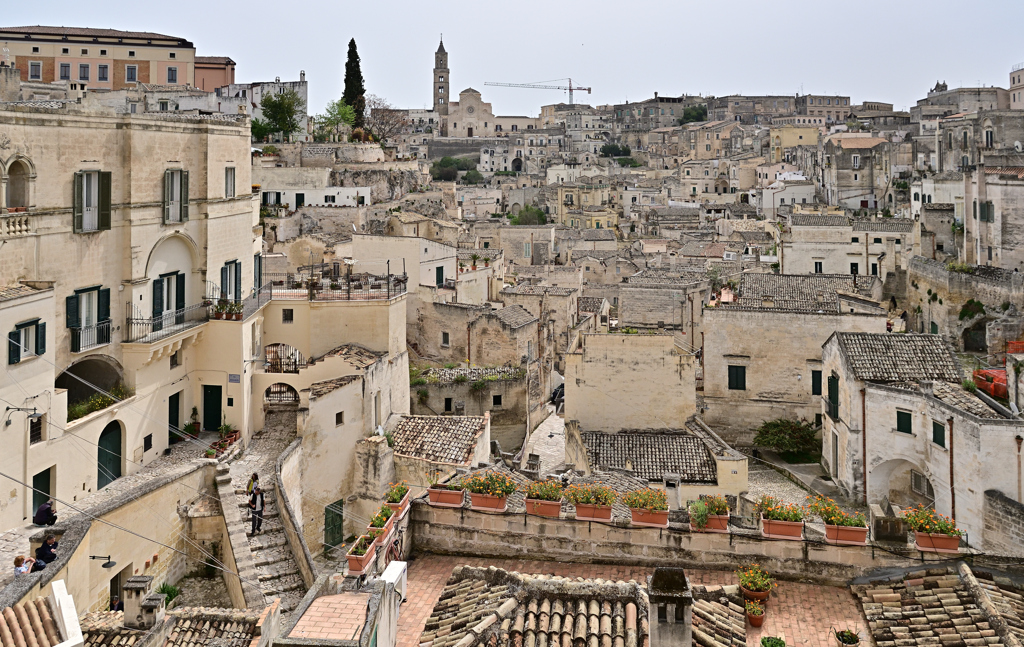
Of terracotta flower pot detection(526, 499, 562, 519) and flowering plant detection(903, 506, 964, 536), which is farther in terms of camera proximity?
terracotta flower pot detection(526, 499, 562, 519)

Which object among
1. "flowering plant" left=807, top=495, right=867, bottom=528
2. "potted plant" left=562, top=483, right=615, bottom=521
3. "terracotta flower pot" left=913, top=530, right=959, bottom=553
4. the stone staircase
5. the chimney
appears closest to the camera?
"terracotta flower pot" left=913, top=530, right=959, bottom=553

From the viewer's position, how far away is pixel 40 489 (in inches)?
663

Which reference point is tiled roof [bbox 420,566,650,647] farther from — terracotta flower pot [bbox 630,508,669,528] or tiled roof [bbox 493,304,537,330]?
tiled roof [bbox 493,304,537,330]

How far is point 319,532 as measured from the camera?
22.0m

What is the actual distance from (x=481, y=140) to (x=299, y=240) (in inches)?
3379

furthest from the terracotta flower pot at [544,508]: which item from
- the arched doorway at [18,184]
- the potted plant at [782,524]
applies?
the arched doorway at [18,184]

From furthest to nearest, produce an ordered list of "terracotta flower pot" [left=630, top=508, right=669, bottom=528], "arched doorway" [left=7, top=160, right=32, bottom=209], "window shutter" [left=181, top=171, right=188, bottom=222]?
"window shutter" [left=181, top=171, right=188, bottom=222], "arched doorway" [left=7, top=160, right=32, bottom=209], "terracotta flower pot" [left=630, top=508, right=669, bottom=528]

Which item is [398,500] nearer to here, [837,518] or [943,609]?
[837,518]

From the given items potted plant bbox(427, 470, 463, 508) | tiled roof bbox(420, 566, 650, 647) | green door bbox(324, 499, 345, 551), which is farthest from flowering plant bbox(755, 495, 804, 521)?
green door bbox(324, 499, 345, 551)

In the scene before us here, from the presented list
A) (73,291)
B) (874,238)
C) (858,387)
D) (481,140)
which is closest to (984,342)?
(874,238)

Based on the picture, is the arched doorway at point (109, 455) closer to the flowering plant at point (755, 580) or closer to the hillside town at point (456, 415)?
the hillside town at point (456, 415)

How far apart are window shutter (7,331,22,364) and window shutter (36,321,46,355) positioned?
60 cm

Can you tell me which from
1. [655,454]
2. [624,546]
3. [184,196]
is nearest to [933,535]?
[624,546]

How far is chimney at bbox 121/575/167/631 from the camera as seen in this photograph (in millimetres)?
12461
